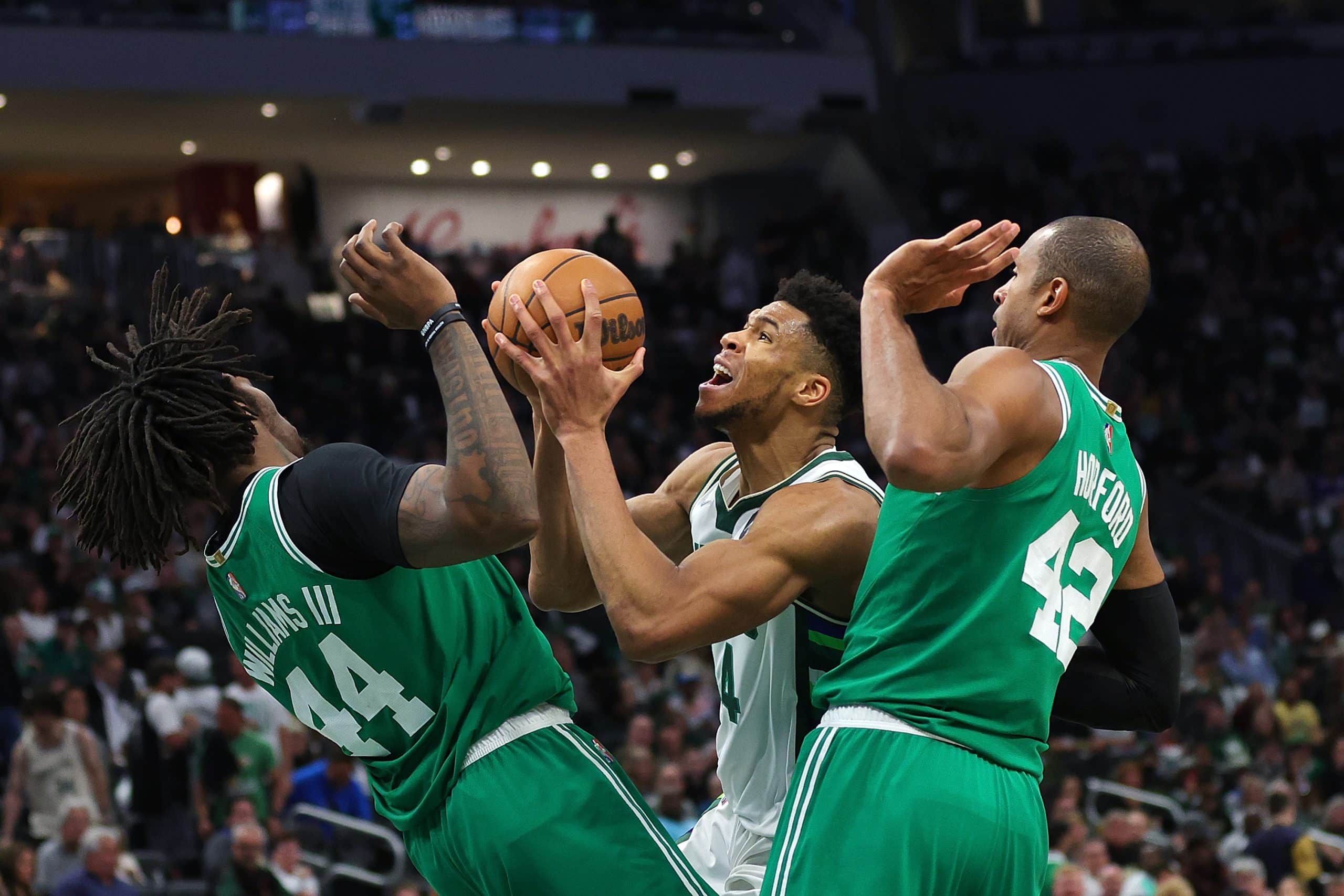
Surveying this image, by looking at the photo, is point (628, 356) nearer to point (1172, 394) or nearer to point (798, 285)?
point (798, 285)

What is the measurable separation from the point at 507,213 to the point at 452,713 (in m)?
21.1

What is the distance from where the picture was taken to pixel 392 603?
10.2 ft

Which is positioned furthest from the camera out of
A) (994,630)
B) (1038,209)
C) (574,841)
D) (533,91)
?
(1038,209)

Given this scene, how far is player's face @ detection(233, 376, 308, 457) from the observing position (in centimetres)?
330

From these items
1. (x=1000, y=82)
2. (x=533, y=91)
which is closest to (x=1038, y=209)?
(x=1000, y=82)

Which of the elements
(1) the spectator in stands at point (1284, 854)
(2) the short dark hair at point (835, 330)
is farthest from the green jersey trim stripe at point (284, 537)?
(1) the spectator in stands at point (1284, 854)

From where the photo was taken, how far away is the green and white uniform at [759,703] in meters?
3.43

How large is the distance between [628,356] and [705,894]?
1.14 metres

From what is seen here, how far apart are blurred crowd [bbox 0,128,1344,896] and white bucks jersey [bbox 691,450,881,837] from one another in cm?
478

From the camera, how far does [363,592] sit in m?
3.10

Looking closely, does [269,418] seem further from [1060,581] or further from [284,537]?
[1060,581]

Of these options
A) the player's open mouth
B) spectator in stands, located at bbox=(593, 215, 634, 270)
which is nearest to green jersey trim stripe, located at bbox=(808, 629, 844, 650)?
the player's open mouth

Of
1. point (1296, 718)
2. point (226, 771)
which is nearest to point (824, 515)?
point (226, 771)

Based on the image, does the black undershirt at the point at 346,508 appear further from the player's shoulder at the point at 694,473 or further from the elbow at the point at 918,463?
the player's shoulder at the point at 694,473
